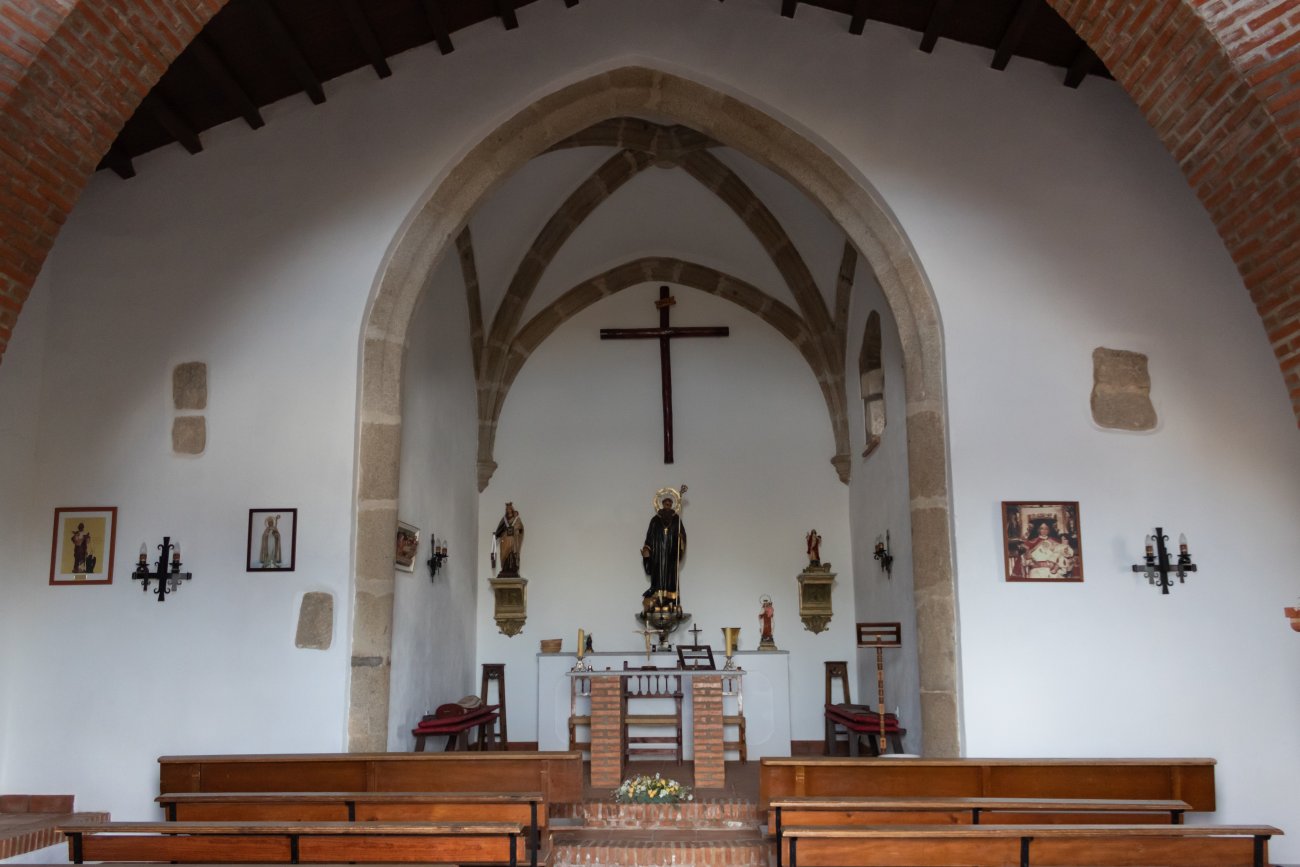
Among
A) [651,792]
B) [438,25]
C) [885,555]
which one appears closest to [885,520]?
[885,555]

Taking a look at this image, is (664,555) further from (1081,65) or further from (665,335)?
(1081,65)

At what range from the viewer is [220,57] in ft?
21.4

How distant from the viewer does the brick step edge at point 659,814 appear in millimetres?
6918

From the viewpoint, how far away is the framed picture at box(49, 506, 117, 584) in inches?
262

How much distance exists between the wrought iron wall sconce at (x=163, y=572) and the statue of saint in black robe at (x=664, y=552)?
5.18m

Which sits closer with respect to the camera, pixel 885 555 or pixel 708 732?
pixel 708 732

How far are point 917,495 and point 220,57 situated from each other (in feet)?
16.5

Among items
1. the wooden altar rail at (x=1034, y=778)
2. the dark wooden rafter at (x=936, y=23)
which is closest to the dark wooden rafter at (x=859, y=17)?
the dark wooden rafter at (x=936, y=23)

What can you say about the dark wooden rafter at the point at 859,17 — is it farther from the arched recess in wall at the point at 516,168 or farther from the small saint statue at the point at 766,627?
the small saint statue at the point at 766,627

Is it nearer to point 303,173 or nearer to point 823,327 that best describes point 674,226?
point 823,327

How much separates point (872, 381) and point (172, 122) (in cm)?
608

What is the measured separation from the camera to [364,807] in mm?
5277

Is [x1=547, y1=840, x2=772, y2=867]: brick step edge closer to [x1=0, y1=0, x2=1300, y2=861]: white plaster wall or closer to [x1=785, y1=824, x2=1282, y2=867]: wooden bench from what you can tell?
[x1=0, y1=0, x2=1300, y2=861]: white plaster wall

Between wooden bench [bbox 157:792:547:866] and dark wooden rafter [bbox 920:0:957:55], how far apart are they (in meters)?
5.13
